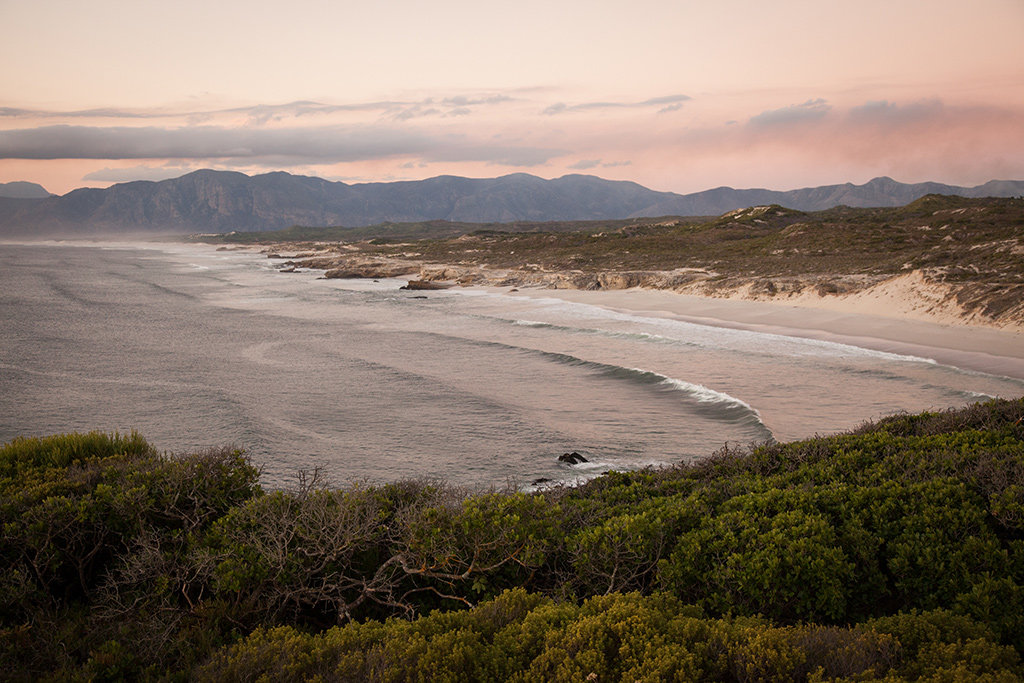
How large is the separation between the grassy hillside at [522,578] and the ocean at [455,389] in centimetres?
249

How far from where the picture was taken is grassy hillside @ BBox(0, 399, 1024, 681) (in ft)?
12.5

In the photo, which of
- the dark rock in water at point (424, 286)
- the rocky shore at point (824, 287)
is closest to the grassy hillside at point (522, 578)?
the rocky shore at point (824, 287)

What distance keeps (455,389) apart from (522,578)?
11875mm

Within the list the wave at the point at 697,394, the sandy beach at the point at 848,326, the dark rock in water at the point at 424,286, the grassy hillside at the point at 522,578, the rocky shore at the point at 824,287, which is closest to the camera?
the grassy hillside at the point at 522,578

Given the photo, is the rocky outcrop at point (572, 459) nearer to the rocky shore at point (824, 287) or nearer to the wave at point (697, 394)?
the wave at point (697, 394)

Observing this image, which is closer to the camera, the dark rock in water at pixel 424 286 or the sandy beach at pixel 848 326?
the sandy beach at pixel 848 326

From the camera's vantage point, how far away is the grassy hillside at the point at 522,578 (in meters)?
3.81

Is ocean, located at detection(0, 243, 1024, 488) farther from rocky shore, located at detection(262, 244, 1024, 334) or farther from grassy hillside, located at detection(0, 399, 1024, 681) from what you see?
rocky shore, located at detection(262, 244, 1024, 334)

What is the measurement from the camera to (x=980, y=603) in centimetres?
436

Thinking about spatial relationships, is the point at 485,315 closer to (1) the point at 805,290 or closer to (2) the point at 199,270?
(1) the point at 805,290

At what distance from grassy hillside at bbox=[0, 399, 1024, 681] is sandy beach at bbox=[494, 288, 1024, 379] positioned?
560 inches

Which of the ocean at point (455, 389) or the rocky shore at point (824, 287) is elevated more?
the rocky shore at point (824, 287)

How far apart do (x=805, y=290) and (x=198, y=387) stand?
28.0 metres

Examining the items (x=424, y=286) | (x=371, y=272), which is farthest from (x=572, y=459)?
(x=371, y=272)
